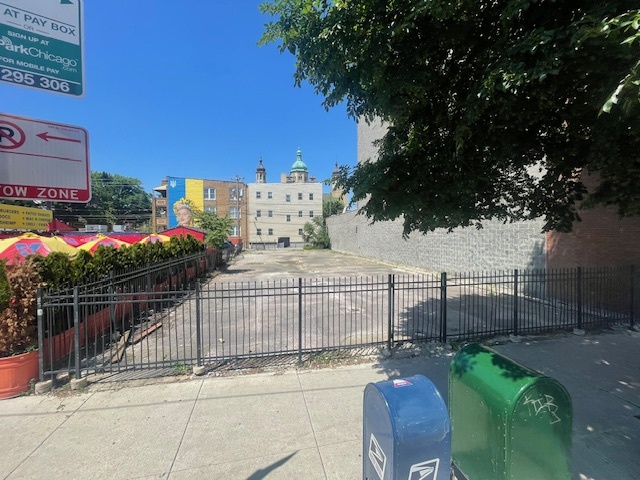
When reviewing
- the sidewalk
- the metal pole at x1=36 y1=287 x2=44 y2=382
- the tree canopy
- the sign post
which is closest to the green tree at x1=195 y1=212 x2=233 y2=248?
the metal pole at x1=36 y1=287 x2=44 y2=382

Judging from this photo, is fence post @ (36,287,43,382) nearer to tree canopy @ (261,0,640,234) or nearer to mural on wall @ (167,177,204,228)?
tree canopy @ (261,0,640,234)

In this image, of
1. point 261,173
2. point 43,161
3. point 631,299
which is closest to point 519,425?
point 43,161

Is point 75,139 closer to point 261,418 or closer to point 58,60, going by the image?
point 58,60

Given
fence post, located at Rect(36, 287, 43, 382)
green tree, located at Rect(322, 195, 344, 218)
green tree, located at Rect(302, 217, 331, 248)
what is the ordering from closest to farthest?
1. fence post, located at Rect(36, 287, 43, 382)
2. green tree, located at Rect(302, 217, 331, 248)
3. green tree, located at Rect(322, 195, 344, 218)

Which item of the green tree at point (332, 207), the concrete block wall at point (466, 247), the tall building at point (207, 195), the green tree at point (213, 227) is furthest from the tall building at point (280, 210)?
the green tree at point (213, 227)

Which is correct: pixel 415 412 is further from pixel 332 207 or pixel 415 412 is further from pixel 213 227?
pixel 332 207

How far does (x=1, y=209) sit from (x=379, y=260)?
26.9 meters

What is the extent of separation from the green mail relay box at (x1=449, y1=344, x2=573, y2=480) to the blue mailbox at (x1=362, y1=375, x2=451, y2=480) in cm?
52

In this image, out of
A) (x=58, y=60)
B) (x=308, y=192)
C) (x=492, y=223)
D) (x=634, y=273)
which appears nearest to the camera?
(x=58, y=60)

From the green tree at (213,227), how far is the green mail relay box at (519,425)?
21.0m

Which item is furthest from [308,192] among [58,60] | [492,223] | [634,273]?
[58,60]

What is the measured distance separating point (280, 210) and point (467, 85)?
180 ft

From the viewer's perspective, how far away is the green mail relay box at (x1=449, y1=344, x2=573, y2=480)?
214 centimetres

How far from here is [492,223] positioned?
13180 mm
